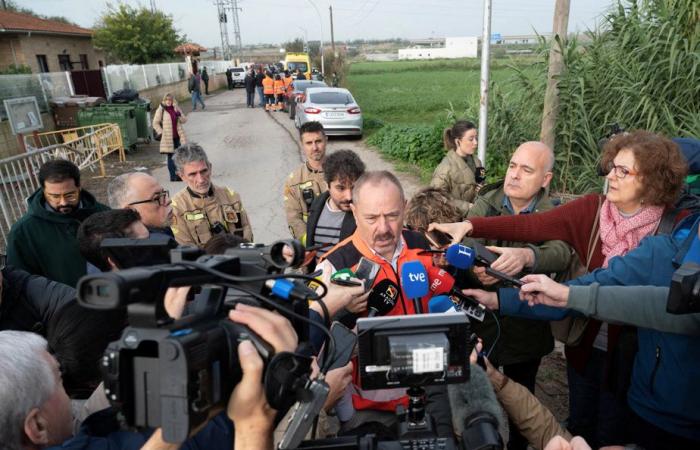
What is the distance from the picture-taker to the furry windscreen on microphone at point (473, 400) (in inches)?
61.8

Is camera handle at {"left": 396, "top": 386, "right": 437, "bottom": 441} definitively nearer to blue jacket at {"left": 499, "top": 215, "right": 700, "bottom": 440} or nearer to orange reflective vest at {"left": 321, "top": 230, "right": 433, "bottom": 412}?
orange reflective vest at {"left": 321, "top": 230, "right": 433, "bottom": 412}

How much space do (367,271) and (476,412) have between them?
2.78 feet

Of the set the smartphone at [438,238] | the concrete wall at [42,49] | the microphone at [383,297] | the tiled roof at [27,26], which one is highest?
the tiled roof at [27,26]

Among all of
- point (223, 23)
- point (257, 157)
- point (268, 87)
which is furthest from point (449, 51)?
point (257, 157)

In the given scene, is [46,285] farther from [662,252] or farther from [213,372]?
[662,252]

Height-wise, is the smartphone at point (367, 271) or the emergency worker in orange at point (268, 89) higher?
the smartphone at point (367, 271)

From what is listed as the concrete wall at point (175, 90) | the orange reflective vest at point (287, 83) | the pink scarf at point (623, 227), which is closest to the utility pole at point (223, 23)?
the concrete wall at point (175, 90)

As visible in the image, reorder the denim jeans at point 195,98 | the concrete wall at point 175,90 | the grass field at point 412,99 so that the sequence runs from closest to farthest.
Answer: the grass field at point 412,99, the concrete wall at point 175,90, the denim jeans at point 195,98

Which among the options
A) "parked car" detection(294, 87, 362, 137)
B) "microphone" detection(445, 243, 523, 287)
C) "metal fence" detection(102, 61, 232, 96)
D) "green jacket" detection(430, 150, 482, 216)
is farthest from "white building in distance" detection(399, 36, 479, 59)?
"microphone" detection(445, 243, 523, 287)

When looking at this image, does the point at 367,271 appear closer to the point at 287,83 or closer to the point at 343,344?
the point at 343,344

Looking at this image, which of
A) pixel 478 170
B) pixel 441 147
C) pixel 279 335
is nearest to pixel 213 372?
pixel 279 335

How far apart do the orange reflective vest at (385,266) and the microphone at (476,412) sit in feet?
1.18

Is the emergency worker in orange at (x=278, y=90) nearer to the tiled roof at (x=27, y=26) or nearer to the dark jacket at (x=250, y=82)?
the dark jacket at (x=250, y=82)

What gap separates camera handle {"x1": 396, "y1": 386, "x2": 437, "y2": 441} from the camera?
148 cm
